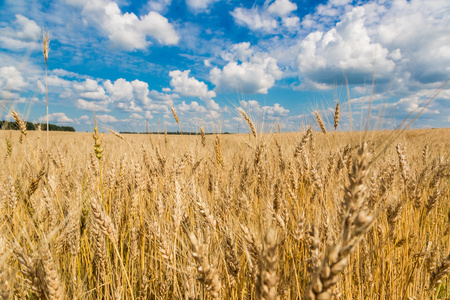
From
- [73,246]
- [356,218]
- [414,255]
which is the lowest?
[414,255]

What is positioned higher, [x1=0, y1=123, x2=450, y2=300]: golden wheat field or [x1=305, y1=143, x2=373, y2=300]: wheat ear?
[x1=305, y1=143, x2=373, y2=300]: wheat ear

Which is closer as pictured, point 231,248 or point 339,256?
point 339,256

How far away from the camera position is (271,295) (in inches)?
22.6

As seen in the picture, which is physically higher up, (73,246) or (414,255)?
(73,246)

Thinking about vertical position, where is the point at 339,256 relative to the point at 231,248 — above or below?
above

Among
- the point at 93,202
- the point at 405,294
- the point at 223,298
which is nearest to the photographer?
the point at 93,202

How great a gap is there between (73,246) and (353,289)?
6.09 feet

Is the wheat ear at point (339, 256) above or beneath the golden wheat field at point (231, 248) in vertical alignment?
above

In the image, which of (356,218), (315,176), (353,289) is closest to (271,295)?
(356,218)

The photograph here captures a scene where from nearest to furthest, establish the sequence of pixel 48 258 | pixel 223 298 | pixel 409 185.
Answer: pixel 48 258
pixel 223 298
pixel 409 185

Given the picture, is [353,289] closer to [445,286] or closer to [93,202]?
[445,286]

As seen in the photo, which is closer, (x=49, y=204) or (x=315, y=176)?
(x=49, y=204)

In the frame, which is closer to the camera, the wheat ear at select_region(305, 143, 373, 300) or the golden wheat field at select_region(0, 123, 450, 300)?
the wheat ear at select_region(305, 143, 373, 300)

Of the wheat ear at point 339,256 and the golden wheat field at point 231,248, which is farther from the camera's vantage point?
the golden wheat field at point 231,248
